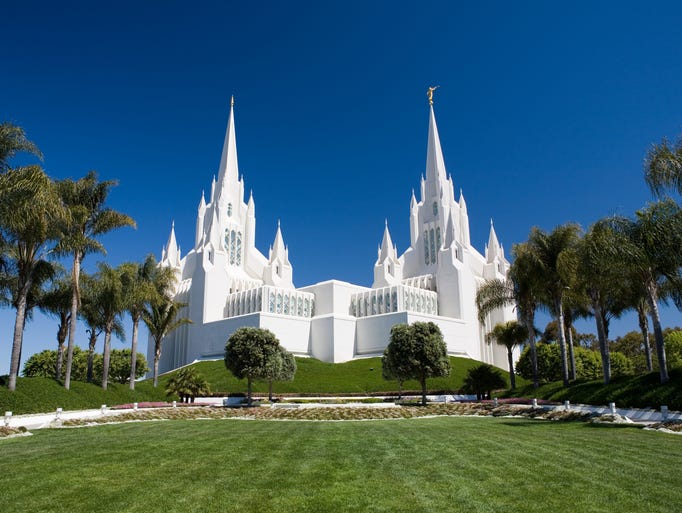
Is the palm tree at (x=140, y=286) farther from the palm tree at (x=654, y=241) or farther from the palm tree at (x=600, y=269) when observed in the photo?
the palm tree at (x=654, y=241)

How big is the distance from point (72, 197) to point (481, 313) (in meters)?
25.2

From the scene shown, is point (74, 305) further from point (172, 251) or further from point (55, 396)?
point (172, 251)

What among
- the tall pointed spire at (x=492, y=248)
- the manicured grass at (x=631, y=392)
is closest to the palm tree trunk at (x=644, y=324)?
the manicured grass at (x=631, y=392)

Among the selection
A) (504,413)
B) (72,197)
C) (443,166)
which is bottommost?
(504,413)

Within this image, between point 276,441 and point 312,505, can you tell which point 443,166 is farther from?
point 312,505

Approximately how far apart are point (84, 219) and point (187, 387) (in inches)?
450

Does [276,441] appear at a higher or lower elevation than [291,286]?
lower

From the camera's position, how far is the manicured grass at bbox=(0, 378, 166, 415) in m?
20.0

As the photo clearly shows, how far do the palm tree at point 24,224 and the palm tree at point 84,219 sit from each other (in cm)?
183

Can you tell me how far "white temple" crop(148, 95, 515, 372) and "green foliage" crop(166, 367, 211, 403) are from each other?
21.4m

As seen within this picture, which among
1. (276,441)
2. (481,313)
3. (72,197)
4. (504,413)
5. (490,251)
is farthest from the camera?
(490,251)

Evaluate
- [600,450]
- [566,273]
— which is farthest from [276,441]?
[566,273]

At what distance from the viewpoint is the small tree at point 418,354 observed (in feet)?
91.0

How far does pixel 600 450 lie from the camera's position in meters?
9.87
